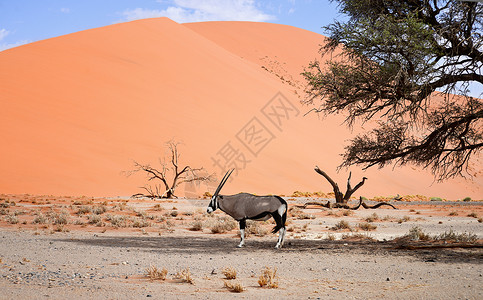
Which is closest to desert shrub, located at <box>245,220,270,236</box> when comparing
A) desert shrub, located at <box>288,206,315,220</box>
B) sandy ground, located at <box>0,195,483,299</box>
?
sandy ground, located at <box>0,195,483,299</box>

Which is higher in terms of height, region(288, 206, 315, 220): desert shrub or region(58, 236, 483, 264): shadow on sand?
region(288, 206, 315, 220): desert shrub

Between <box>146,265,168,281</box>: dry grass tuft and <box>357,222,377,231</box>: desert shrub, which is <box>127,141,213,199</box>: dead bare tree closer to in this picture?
<box>357,222,377,231</box>: desert shrub

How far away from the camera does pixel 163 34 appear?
56.8m

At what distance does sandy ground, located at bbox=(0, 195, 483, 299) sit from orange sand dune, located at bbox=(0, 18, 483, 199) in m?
17.3

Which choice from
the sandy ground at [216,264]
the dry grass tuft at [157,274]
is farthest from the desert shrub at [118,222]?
the dry grass tuft at [157,274]

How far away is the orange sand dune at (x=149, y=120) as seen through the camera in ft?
105

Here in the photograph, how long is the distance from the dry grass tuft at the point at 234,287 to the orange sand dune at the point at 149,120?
962 inches

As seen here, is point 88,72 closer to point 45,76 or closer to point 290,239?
point 45,76

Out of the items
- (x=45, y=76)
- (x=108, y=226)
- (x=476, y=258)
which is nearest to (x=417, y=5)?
(x=476, y=258)

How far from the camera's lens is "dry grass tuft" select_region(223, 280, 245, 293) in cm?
599

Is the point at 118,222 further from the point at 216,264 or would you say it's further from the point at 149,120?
the point at 149,120

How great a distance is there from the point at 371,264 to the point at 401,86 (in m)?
3.69

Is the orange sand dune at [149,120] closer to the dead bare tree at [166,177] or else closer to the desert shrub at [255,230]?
the dead bare tree at [166,177]

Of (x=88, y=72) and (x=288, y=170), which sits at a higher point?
(x=88, y=72)
